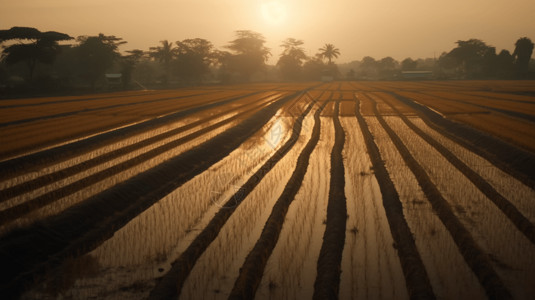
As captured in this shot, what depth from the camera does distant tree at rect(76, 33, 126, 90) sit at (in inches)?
2263

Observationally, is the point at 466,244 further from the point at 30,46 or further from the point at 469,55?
the point at 469,55

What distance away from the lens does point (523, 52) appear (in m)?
84.5

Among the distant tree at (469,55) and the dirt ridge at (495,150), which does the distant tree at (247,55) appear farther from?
the dirt ridge at (495,150)

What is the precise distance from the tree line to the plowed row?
38627 mm

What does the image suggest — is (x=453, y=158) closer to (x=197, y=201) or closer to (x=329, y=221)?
(x=329, y=221)

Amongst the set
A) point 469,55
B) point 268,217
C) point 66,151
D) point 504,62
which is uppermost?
point 469,55

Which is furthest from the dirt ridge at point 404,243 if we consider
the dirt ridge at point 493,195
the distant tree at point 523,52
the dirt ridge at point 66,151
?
the distant tree at point 523,52

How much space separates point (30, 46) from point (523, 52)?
81.1m

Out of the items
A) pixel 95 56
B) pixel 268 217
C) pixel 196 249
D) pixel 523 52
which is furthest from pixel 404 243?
pixel 523 52

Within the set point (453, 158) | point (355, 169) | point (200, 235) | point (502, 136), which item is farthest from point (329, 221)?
point (502, 136)

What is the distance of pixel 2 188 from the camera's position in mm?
9172

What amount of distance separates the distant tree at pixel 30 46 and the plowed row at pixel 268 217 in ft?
125

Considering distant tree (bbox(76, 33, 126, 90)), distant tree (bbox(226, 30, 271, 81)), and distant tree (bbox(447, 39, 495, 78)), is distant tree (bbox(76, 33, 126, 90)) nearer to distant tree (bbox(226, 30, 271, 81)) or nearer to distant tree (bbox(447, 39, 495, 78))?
distant tree (bbox(226, 30, 271, 81))

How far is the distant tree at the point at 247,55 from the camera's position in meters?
84.2
